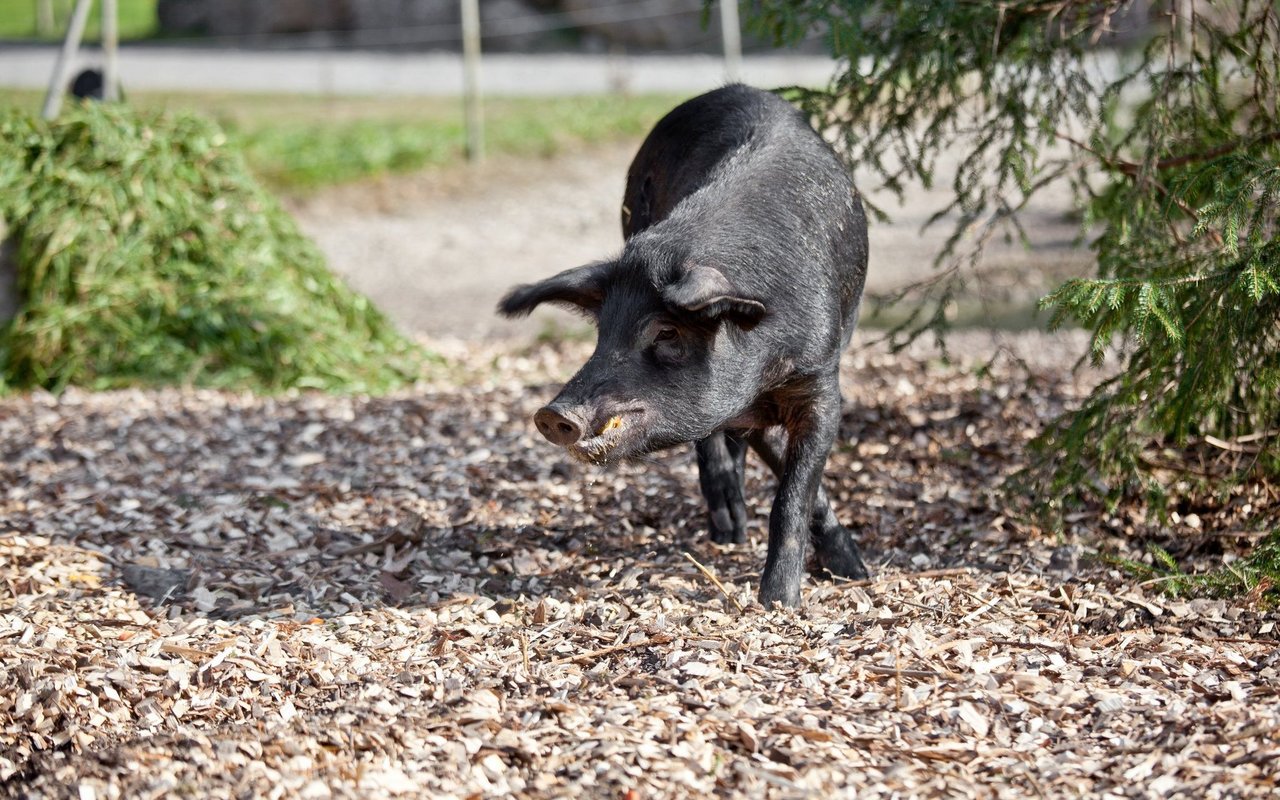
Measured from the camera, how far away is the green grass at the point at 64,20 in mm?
26188

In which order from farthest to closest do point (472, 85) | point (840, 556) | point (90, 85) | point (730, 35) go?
point (730, 35), point (472, 85), point (90, 85), point (840, 556)

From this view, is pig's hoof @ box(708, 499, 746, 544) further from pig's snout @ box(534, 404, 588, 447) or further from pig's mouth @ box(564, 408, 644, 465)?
pig's snout @ box(534, 404, 588, 447)

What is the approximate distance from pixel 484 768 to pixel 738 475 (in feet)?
7.51

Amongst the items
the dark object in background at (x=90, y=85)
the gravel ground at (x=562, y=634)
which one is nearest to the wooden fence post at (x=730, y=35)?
the dark object in background at (x=90, y=85)

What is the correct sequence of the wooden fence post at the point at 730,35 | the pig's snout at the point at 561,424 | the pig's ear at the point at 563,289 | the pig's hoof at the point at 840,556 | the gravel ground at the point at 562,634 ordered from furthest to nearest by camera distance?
1. the wooden fence post at the point at 730,35
2. the pig's hoof at the point at 840,556
3. the pig's ear at the point at 563,289
4. the pig's snout at the point at 561,424
5. the gravel ground at the point at 562,634

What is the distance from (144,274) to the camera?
842cm

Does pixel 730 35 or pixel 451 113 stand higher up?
pixel 730 35

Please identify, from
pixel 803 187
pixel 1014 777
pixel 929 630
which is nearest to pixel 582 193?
pixel 803 187

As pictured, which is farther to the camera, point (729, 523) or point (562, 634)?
point (729, 523)

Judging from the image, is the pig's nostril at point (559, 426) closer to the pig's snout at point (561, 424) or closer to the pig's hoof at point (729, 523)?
the pig's snout at point (561, 424)

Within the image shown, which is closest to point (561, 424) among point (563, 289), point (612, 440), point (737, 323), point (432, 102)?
point (612, 440)

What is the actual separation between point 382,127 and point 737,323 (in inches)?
527

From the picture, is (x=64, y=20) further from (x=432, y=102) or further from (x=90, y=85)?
(x=90, y=85)

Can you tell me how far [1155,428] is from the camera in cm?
522
